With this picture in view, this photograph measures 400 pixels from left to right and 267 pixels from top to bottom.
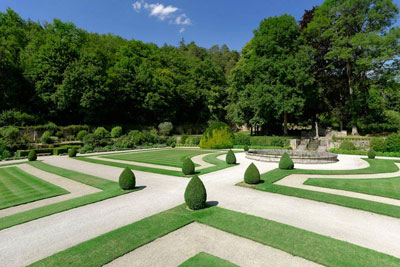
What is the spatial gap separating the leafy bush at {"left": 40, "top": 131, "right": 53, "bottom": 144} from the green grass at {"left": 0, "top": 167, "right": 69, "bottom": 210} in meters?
20.0

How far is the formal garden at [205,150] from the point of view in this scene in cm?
563

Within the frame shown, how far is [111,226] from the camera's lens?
672cm

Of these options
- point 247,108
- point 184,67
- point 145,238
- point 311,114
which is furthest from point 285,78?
point 184,67

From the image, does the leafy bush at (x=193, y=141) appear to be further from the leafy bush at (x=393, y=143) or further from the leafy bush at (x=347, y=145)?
the leafy bush at (x=393, y=143)

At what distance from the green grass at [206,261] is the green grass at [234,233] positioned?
130 cm

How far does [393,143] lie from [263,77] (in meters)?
17.9

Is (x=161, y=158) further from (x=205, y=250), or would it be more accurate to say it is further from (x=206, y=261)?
(x=206, y=261)

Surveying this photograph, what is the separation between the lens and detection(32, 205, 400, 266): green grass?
15.7ft

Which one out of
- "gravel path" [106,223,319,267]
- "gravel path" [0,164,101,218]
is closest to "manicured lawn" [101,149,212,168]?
"gravel path" [0,164,101,218]

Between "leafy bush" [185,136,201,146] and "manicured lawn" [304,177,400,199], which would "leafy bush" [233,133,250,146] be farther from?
"manicured lawn" [304,177,400,199]

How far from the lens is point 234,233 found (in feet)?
19.7

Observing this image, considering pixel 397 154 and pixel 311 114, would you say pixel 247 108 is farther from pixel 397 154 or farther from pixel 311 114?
pixel 397 154

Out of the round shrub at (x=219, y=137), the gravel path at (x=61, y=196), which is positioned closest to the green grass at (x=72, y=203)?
the gravel path at (x=61, y=196)

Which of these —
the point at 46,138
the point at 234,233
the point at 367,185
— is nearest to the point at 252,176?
the point at 234,233
